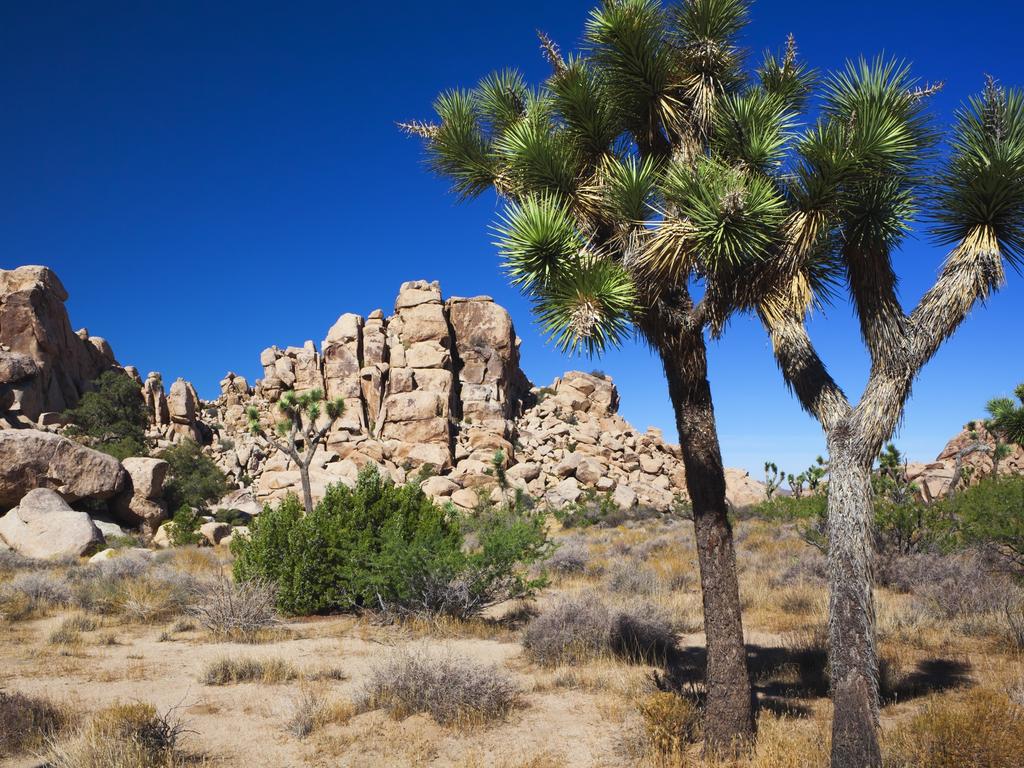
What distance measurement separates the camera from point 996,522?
1088cm

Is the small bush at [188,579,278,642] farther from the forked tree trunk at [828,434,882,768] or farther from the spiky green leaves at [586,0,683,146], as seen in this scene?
the spiky green leaves at [586,0,683,146]

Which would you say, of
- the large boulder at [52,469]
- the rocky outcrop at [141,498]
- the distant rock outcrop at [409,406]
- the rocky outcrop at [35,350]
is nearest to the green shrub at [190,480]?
the rocky outcrop at [141,498]

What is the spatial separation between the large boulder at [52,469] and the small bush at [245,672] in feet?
69.9

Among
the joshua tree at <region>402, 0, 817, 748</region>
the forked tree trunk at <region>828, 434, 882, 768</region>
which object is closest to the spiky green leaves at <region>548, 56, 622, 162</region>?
the joshua tree at <region>402, 0, 817, 748</region>

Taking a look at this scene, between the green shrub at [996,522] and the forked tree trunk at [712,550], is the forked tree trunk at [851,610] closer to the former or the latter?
the forked tree trunk at [712,550]

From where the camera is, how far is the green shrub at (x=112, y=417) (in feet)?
135

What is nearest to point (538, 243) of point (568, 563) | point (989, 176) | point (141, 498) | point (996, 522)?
point (989, 176)

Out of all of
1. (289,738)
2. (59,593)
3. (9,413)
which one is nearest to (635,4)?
(289,738)

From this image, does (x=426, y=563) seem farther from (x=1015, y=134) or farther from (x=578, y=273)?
(x=1015, y=134)

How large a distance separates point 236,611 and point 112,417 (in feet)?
142

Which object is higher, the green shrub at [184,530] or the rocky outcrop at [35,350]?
the rocky outcrop at [35,350]

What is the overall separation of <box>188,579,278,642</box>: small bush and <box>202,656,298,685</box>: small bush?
2.03m

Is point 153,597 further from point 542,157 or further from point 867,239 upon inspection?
point 867,239

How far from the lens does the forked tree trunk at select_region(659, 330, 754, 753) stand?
5.44m
